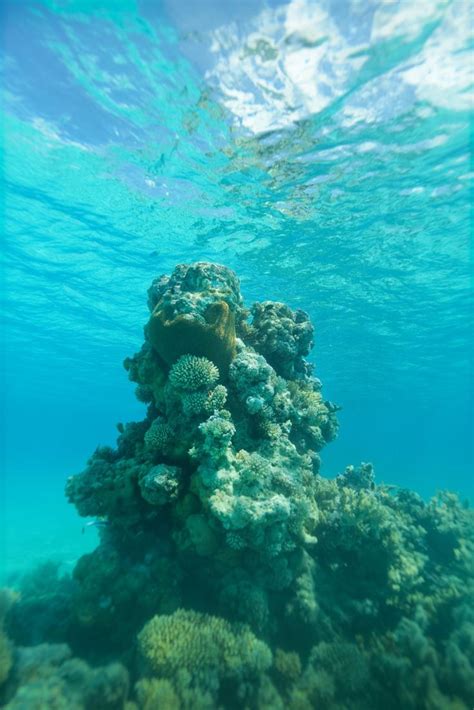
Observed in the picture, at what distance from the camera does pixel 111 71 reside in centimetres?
994

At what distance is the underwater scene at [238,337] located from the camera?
5.57 meters

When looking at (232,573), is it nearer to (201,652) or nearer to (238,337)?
(201,652)

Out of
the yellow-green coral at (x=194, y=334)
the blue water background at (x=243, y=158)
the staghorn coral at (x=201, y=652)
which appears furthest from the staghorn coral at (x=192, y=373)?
the blue water background at (x=243, y=158)

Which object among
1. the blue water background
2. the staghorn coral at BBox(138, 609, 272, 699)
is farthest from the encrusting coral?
the blue water background

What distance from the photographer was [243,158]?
41.4ft

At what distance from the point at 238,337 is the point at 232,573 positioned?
18.2 feet

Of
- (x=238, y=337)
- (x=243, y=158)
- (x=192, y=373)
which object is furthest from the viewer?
(x=243, y=158)

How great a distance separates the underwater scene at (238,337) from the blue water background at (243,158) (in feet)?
0.26

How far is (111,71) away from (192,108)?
2559 millimetres

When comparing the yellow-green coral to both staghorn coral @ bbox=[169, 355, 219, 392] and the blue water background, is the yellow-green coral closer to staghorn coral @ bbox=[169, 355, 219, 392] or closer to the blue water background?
staghorn coral @ bbox=[169, 355, 219, 392]

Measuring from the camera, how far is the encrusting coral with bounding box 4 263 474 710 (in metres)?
5.28

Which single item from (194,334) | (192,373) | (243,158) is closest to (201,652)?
(192,373)

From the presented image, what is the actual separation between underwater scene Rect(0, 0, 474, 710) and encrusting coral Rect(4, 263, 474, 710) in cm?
4

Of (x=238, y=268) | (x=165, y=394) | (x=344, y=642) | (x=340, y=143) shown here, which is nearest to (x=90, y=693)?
(x=344, y=642)
